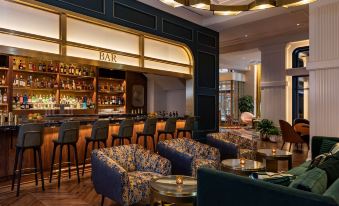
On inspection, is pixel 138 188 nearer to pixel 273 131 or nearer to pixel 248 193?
pixel 248 193

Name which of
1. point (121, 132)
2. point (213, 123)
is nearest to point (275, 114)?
point (213, 123)

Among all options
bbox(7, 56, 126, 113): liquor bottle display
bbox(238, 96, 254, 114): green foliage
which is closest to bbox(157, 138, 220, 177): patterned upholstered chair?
bbox(7, 56, 126, 113): liquor bottle display

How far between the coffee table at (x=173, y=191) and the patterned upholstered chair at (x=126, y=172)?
12.1 inches

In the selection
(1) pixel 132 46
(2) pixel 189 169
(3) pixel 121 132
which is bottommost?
(2) pixel 189 169

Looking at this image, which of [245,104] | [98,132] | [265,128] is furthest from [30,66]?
[245,104]

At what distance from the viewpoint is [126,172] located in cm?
311

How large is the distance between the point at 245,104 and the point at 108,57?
12.8 m

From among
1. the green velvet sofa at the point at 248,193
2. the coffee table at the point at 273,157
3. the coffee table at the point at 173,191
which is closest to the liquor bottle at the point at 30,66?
the coffee table at the point at 173,191

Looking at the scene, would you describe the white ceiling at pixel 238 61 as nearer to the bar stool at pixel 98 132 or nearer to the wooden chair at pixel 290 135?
the wooden chair at pixel 290 135

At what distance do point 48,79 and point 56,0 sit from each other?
9.27ft

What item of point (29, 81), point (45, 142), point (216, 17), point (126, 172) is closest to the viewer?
point (126, 172)

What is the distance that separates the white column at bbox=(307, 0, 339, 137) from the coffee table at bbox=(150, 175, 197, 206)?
3.37 metres

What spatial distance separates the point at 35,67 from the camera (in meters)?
7.00

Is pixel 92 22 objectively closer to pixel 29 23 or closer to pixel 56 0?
pixel 56 0
